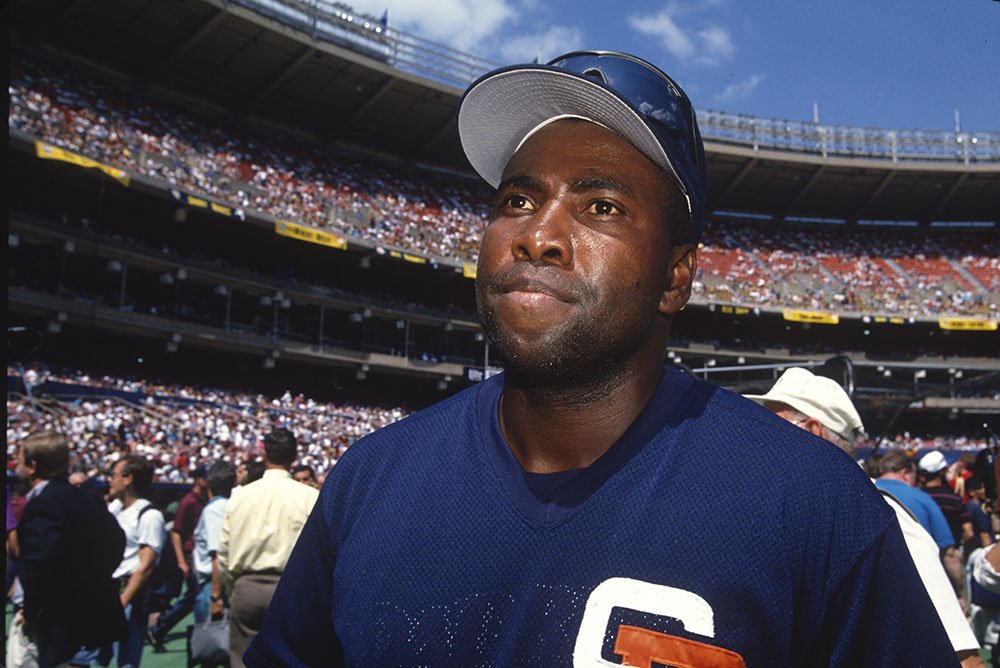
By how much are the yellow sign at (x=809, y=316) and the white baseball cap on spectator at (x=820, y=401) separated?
32009mm

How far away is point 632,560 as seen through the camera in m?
1.20

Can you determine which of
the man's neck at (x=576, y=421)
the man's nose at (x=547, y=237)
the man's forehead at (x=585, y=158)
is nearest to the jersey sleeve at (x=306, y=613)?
the man's neck at (x=576, y=421)

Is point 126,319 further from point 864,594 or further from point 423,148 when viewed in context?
point 864,594

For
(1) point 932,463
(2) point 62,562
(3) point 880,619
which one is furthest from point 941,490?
(2) point 62,562

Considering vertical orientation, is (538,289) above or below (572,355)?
above

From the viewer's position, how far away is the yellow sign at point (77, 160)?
Result: 67.7 feet

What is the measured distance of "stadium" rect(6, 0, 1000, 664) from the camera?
2230 cm

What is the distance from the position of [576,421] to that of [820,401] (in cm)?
221

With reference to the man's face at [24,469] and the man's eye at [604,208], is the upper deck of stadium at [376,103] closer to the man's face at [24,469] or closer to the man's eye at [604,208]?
the man's face at [24,469]

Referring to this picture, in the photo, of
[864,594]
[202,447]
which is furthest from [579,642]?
[202,447]

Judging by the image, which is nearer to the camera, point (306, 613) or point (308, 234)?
point (306, 613)

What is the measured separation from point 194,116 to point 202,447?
16.2m

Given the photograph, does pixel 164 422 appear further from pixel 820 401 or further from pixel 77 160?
pixel 820 401

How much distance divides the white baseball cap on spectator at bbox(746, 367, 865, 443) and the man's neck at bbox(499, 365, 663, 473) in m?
2.07
